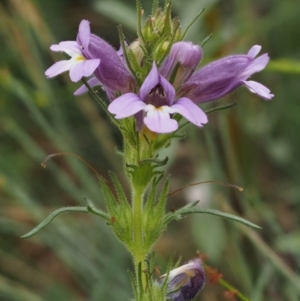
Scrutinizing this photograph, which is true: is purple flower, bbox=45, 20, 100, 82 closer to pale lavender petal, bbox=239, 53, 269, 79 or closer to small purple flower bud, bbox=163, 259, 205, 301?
pale lavender petal, bbox=239, 53, 269, 79

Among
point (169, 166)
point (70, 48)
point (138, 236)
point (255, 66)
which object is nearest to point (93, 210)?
point (138, 236)

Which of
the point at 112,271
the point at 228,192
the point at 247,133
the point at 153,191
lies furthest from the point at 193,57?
the point at 247,133

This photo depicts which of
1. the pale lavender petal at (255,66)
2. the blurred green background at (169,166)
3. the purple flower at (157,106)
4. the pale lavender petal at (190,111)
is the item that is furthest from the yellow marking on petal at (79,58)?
the blurred green background at (169,166)

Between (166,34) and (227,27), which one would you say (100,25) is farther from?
(166,34)

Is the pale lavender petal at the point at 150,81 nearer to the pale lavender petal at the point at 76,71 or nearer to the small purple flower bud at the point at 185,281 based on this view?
the pale lavender petal at the point at 76,71

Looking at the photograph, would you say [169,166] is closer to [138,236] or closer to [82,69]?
[138,236]

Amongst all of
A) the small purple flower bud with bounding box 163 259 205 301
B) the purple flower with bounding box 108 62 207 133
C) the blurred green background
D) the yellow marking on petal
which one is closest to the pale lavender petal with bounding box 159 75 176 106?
the purple flower with bounding box 108 62 207 133

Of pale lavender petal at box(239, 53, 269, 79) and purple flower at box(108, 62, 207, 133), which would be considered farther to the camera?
pale lavender petal at box(239, 53, 269, 79)
